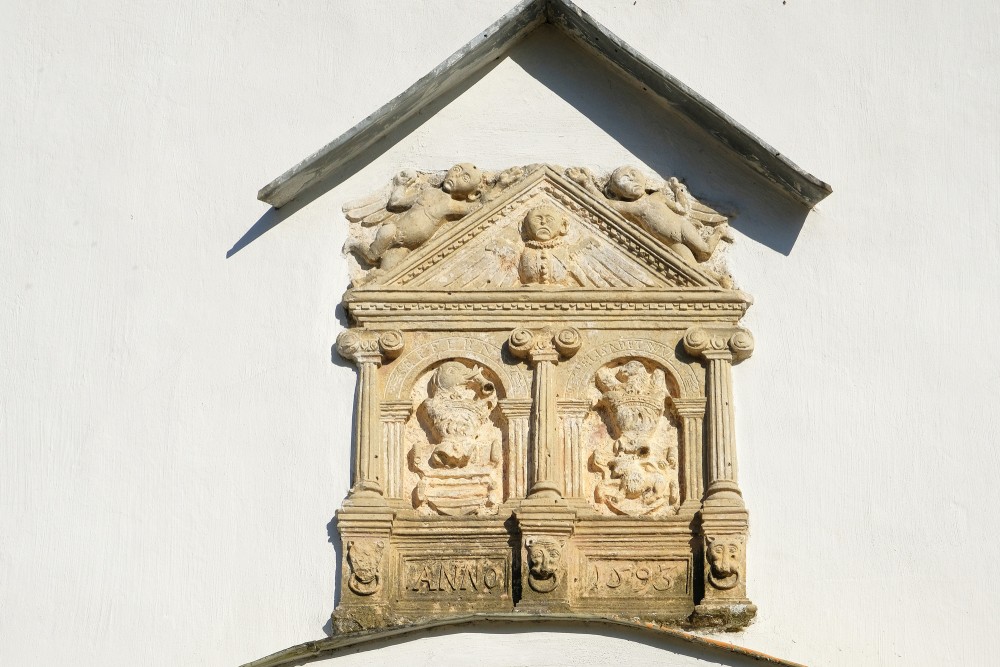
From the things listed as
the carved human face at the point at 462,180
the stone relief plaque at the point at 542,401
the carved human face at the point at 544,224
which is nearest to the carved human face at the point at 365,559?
the stone relief plaque at the point at 542,401

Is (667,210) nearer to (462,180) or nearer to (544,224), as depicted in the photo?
(544,224)

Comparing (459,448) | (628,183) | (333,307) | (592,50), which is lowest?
(459,448)

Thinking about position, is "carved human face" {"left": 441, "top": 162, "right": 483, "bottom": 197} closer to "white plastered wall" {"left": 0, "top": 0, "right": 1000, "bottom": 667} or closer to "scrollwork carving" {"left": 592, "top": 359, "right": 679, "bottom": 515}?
"white plastered wall" {"left": 0, "top": 0, "right": 1000, "bottom": 667}

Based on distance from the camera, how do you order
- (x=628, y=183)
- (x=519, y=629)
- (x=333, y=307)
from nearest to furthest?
(x=519, y=629), (x=333, y=307), (x=628, y=183)

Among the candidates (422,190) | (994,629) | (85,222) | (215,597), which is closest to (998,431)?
(994,629)

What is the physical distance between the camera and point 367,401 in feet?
31.1

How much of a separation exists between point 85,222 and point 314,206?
3.44 ft

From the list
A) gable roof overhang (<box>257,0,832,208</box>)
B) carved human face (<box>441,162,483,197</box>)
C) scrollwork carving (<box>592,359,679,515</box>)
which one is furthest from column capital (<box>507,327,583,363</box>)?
gable roof overhang (<box>257,0,832,208</box>)

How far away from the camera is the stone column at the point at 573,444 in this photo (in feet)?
30.7

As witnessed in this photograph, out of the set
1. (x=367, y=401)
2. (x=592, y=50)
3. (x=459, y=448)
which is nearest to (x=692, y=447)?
(x=459, y=448)

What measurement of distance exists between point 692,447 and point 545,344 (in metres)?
0.78

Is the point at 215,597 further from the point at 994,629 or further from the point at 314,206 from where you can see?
the point at 994,629

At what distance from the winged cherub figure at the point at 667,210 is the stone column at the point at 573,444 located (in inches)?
33.3

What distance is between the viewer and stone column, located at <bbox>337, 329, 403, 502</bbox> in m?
9.34
